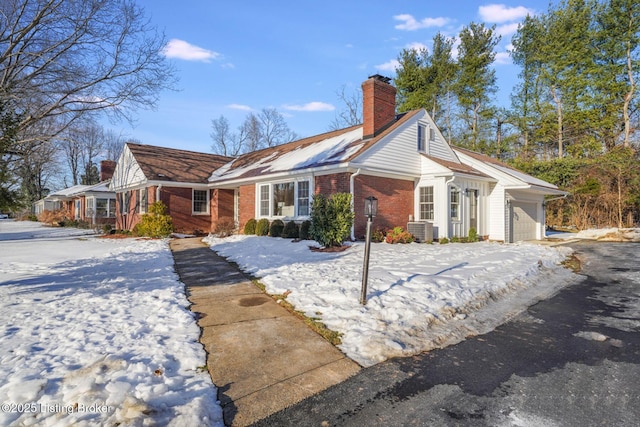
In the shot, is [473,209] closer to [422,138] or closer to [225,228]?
[422,138]

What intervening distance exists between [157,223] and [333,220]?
9.50 metres

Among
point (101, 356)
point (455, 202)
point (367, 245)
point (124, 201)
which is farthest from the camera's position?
point (124, 201)

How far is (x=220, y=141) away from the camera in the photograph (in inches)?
1918

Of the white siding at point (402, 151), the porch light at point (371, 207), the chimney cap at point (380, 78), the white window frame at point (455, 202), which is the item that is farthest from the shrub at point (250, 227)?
the porch light at point (371, 207)

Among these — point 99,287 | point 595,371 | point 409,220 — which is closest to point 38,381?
point 99,287

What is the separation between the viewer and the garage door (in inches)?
659

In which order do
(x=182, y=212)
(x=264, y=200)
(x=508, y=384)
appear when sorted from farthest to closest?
(x=182, y=212), (x=264, y=200), (x=508, y=384)

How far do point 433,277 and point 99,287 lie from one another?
6386 millimetres

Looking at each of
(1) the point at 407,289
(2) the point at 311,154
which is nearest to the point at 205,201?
(2) the point at 311,154

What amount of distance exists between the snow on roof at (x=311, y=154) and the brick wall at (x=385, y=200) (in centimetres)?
140

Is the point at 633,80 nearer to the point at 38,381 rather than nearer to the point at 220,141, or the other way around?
the point at 38,381

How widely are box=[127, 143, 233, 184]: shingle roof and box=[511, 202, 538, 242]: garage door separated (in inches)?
633

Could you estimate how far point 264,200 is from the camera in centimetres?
1628

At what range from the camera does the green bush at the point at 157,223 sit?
53.4 feet
